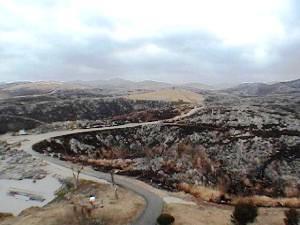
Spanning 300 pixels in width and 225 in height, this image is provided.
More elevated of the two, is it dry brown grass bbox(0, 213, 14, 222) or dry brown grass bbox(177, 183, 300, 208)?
dry brown grass bbox(177, 183, 300, 208)

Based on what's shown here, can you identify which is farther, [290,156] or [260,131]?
[260,131]

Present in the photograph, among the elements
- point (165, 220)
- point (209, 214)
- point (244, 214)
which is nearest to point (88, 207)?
point (165, 220)

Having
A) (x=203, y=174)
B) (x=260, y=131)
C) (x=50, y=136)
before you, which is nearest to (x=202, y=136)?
(x=260, y=131)

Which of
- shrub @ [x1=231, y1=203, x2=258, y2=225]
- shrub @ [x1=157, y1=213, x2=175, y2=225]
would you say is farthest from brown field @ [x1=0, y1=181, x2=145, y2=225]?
shrub @ [x1=231, y1=203, x2=258, y2=225]

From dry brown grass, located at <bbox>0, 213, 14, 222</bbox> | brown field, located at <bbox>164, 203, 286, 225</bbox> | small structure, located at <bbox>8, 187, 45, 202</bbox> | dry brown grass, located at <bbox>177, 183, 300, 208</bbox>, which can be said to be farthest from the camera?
small structure, located at <bbox>8, 187, 45, 202</bbox>

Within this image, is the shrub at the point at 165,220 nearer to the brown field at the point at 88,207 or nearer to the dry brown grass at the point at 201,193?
the brown field at the point at 88,207

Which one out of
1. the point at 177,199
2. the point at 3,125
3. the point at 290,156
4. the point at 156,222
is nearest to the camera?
the point at 156,222

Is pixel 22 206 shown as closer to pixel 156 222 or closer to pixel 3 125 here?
pixel 156 222

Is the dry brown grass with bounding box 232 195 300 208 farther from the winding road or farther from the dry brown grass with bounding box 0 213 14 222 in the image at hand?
the dry brown grass with bounding box 0 213 14 222
